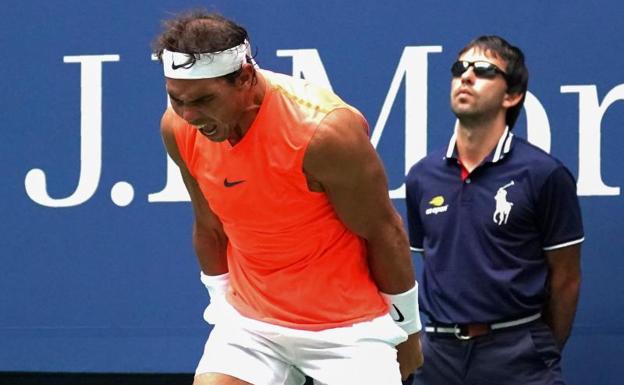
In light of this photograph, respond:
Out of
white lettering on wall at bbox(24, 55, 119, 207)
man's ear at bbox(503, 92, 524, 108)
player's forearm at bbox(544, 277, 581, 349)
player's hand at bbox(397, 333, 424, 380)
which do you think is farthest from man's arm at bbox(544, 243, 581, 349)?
white lettering on wall at bbox(24, 55, 119, 207)

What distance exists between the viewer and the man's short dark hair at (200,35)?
3227 mm

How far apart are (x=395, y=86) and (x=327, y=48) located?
28 cm

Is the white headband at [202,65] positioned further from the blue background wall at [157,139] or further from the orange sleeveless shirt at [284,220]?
the blue background wall at [157,139]

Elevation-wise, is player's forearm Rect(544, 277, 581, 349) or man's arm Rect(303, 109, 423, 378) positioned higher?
man's arm Rect(303, 109, 423, 378)

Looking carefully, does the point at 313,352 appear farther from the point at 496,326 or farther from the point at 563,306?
the point at 563,306

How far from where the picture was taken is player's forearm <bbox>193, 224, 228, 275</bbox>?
3734 mm

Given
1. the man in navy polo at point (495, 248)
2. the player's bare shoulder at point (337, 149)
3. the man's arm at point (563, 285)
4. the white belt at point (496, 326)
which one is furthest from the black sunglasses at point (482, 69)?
the player's bare shoulder at point (337, 149)

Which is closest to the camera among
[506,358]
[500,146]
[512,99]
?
[506,358]

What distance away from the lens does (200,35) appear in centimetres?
325

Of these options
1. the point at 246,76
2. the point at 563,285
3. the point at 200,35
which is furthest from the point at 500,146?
the point at 200,35

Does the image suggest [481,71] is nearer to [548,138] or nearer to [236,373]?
[548,138]

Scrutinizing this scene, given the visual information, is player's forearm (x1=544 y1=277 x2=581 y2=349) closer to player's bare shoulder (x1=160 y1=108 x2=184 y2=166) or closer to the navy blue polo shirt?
the navy blue polo shirt

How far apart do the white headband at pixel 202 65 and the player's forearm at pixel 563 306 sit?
60.6 inches

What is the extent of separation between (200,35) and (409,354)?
1018mm
